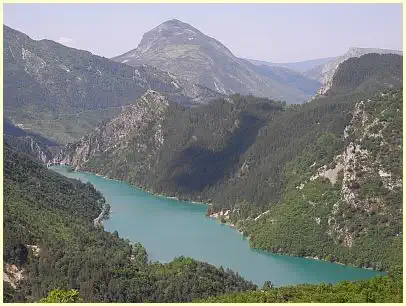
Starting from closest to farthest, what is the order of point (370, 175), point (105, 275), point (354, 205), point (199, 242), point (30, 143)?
point (105, 275) < point (354, 205) < point (370, 175) < point (199, 242) < point (30, 143)

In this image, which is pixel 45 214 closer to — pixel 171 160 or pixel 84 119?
pixel 171 160

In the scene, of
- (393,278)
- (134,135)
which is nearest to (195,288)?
(393,278)

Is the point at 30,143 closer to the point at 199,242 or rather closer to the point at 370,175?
the point at 199,242

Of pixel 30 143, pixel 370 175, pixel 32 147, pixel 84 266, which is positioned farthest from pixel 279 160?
pixel 30 143

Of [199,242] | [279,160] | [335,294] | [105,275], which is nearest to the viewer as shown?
[335,294]

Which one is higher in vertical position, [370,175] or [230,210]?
[370,175]

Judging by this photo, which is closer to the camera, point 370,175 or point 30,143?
point 370,175

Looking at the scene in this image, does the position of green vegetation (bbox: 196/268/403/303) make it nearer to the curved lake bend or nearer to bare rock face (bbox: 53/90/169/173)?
the curved lake bend
